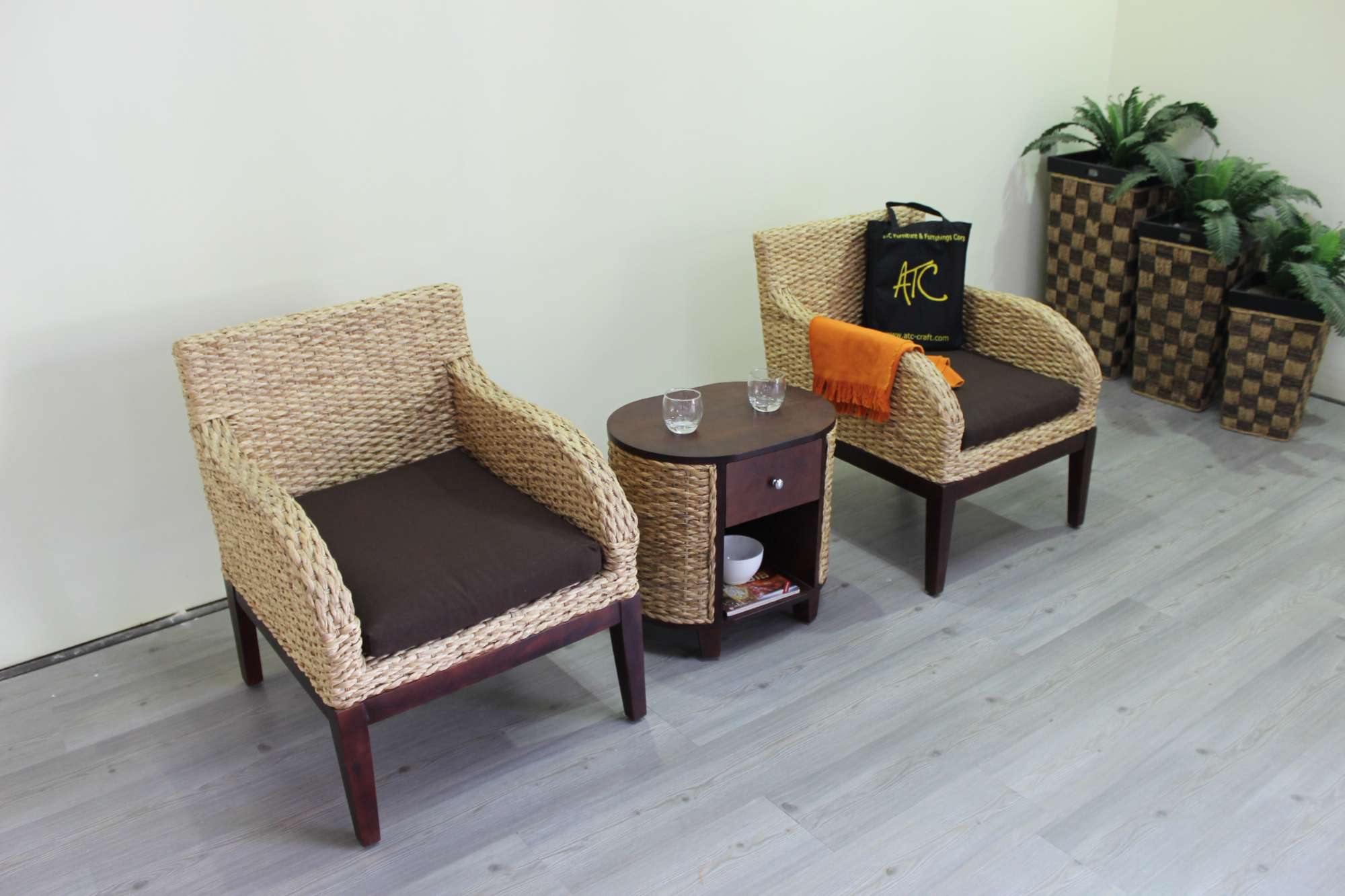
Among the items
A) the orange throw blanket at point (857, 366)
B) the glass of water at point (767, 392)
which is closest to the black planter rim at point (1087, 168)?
the orange throw blanket at point (857, 366)

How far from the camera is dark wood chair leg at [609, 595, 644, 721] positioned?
2135mm

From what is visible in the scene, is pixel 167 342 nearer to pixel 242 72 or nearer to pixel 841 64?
pixel 242 72

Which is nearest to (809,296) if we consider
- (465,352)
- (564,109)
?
(564,109)

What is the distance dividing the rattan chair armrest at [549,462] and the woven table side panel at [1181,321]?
227cm

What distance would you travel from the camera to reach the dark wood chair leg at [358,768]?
1.84m

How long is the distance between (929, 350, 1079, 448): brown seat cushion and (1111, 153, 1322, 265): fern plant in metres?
0.95

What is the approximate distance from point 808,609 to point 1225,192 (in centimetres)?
204

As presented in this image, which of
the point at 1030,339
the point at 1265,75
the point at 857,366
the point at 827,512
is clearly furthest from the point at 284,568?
Answer: the point at 1265,75

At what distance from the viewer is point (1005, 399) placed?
105 inches

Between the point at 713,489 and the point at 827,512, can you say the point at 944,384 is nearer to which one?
the point at 827,512

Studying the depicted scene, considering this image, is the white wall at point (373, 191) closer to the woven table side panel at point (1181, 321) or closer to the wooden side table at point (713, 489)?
the wooden side table at point (713, 489)

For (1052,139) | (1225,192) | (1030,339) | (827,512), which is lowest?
(827,512)

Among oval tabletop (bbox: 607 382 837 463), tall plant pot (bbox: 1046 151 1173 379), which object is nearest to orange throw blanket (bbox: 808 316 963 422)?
oval tabletop (bbox: 607 382 837 463)

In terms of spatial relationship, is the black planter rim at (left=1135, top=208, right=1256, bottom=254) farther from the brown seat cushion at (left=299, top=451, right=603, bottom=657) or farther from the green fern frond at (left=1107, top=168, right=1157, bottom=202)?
the brown seat cushion at (left=299, top=451, right=603, bottom=657)
